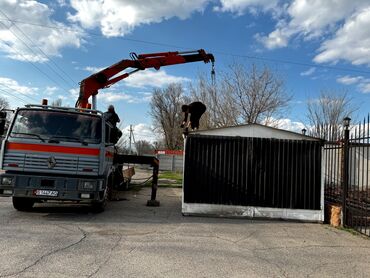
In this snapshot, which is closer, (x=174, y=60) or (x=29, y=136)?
(x=29, y=136)

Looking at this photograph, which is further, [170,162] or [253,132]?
[170,162]

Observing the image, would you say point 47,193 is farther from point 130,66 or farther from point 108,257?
point 130,66

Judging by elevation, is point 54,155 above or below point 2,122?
below

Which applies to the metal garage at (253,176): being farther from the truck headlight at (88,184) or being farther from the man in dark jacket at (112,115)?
the man in dark jacket at (112,115)

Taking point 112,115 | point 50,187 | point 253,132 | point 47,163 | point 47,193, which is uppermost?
point 112,115

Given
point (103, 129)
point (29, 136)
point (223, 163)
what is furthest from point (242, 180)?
point (29, 136)

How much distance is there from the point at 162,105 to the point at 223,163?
58.8 m

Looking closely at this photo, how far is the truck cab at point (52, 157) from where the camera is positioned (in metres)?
9.47

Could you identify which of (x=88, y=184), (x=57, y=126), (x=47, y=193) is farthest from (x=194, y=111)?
(x=47, y=193)

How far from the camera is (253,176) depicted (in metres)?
11.0

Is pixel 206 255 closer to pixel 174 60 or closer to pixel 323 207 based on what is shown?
pixel 323 207

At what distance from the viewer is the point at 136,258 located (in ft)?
20.8

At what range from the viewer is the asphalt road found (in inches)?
229

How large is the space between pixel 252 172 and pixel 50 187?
5296 millimetres
